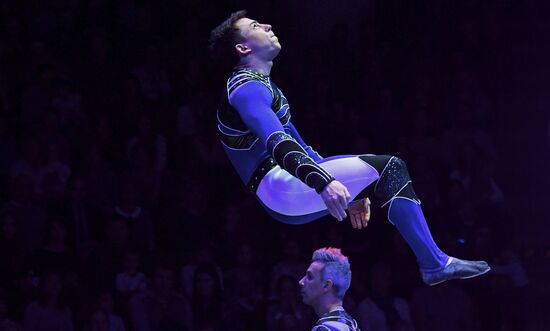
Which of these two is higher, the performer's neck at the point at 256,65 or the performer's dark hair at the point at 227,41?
the performer's dark hair at the point at 227,41

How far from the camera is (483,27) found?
436 inches

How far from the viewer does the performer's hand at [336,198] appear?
4742mm

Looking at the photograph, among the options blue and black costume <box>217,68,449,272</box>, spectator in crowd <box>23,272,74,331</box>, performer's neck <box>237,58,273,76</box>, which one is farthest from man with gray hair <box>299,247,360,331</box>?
spectator in crowd <box>23,272,74,331</box>

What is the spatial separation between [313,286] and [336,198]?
2004 millimetres

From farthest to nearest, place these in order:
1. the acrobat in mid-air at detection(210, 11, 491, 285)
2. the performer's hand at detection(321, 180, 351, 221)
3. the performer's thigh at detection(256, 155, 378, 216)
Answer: the performer's thigh at detection(256, 155, 378, 216), the acrobat in mid-air at detection(210, 11, 491, 285), the performer's hand at detection(321, 180, 351, 221)

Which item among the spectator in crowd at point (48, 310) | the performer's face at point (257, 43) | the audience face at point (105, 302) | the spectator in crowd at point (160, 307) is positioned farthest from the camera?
the spectator in crowd at point (160, 307)

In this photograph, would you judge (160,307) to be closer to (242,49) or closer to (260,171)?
(260,171)

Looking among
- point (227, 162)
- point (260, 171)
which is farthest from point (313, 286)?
point (227, 162)

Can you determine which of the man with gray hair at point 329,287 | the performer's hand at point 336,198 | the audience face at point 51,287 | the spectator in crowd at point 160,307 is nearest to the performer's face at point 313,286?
the man with gray hair at point 329,287

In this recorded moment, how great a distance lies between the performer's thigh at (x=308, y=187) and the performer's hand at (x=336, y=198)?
0.29m

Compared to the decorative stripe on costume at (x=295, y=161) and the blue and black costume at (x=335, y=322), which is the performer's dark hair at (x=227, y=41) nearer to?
the decorative stripe on costume at (x=295, y=161)

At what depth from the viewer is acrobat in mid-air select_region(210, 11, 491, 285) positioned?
16.3 feet

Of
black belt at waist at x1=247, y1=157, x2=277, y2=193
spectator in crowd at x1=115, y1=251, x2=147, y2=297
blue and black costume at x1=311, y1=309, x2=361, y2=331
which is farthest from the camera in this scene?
spectator in crowd at x1=115, y1=251, x2=147, y2=297

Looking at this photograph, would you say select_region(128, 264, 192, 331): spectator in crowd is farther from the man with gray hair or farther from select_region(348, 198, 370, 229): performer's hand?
select_region(348, 198, 370, 229): performer's hand
